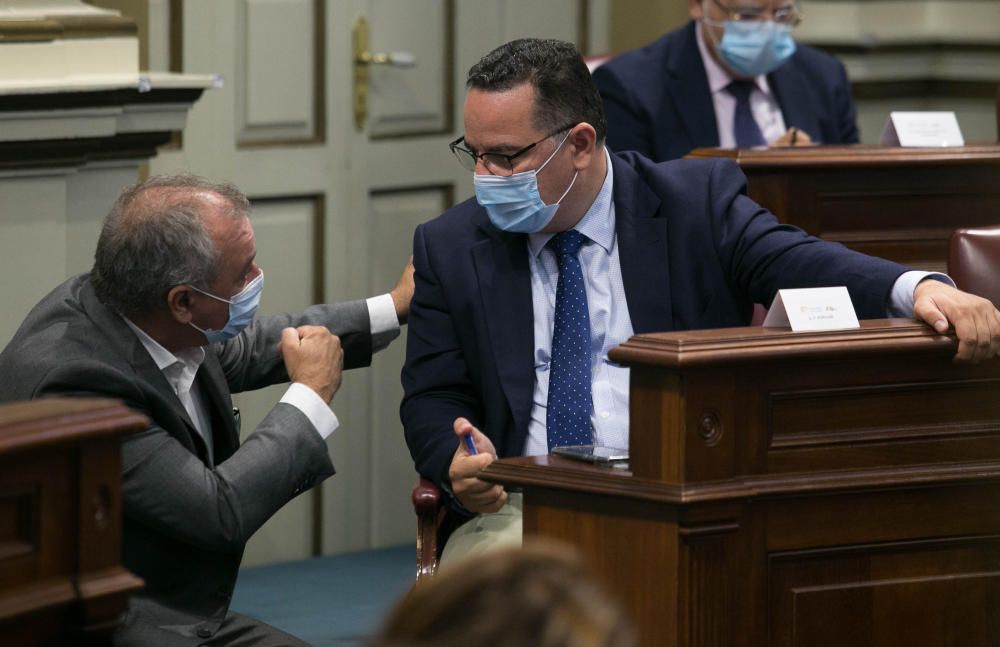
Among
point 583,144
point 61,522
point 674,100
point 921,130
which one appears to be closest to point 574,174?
point 583,144

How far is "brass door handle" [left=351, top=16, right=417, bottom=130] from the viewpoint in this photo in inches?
198

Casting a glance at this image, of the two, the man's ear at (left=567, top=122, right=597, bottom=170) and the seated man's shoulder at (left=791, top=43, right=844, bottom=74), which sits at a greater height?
the seated man's shoulder at (left=791, top=43, right=844, bottom=74)

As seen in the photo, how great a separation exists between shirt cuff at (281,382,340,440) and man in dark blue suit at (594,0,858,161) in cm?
186

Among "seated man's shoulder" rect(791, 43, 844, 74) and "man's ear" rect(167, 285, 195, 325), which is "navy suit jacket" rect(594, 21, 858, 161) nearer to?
"seated man's shoulder" rect(791, 43, 844, 74)

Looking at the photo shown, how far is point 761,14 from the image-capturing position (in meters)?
4.79

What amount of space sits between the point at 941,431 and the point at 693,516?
0.50 metres

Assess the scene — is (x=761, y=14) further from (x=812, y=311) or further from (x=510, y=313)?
(x=812, y=311)

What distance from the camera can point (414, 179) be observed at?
17.1 ft

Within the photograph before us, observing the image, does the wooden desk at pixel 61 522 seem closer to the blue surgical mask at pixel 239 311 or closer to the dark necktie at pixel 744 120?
the blue surgical mask at pixel 239 311

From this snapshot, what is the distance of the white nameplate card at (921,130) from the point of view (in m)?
4.01

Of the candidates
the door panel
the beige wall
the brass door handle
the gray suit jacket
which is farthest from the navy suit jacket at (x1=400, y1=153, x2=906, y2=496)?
the beige wall

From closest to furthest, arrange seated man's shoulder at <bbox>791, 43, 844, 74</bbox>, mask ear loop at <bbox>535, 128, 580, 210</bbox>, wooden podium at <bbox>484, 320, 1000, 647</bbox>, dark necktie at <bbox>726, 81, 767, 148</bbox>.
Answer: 1. wooden podium at <bbox>484, 320, 1000, 647</bbox>
2. mask ear loop at <bbox>535, 128, 580, 210</bbox>
3. dark necktie at <bbox>726, 81, 767, 148</bbox>
4. seated man's shoulder at <bbox>791, 43, 844, 74</bbox>

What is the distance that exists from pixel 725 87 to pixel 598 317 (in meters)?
1.80

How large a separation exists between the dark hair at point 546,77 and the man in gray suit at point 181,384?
0.55 m
